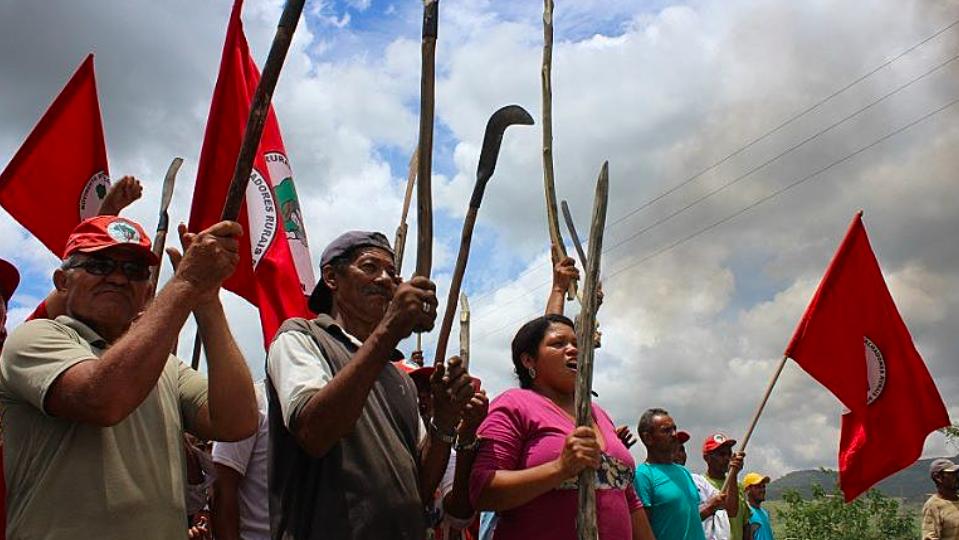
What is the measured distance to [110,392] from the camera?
2252mm

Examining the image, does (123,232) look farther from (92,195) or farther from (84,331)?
(92,195)

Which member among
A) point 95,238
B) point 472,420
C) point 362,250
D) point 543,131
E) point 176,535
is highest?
point 543,131

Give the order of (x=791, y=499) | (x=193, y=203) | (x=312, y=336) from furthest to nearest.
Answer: (x=791, y=499), (x=193, y=203), (x=312, y=336)

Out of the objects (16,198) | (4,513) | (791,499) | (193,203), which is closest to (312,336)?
(4,513)

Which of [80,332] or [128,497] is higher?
[80,332]

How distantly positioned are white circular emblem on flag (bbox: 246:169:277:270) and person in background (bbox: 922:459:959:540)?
6.17 meters

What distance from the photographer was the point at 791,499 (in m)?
34.9

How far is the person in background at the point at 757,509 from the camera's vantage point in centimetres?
802

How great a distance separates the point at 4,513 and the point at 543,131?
402cm

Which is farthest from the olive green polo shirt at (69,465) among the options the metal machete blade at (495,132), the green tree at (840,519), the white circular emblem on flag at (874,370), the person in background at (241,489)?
the green tree at (840,519)

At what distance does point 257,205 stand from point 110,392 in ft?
10.7

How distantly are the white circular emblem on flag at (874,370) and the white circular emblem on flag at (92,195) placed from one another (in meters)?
5.24

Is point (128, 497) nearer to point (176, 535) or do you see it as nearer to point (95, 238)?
point (176, 535)

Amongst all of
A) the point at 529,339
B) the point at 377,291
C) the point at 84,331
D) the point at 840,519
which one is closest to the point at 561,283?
the point at 529,339
